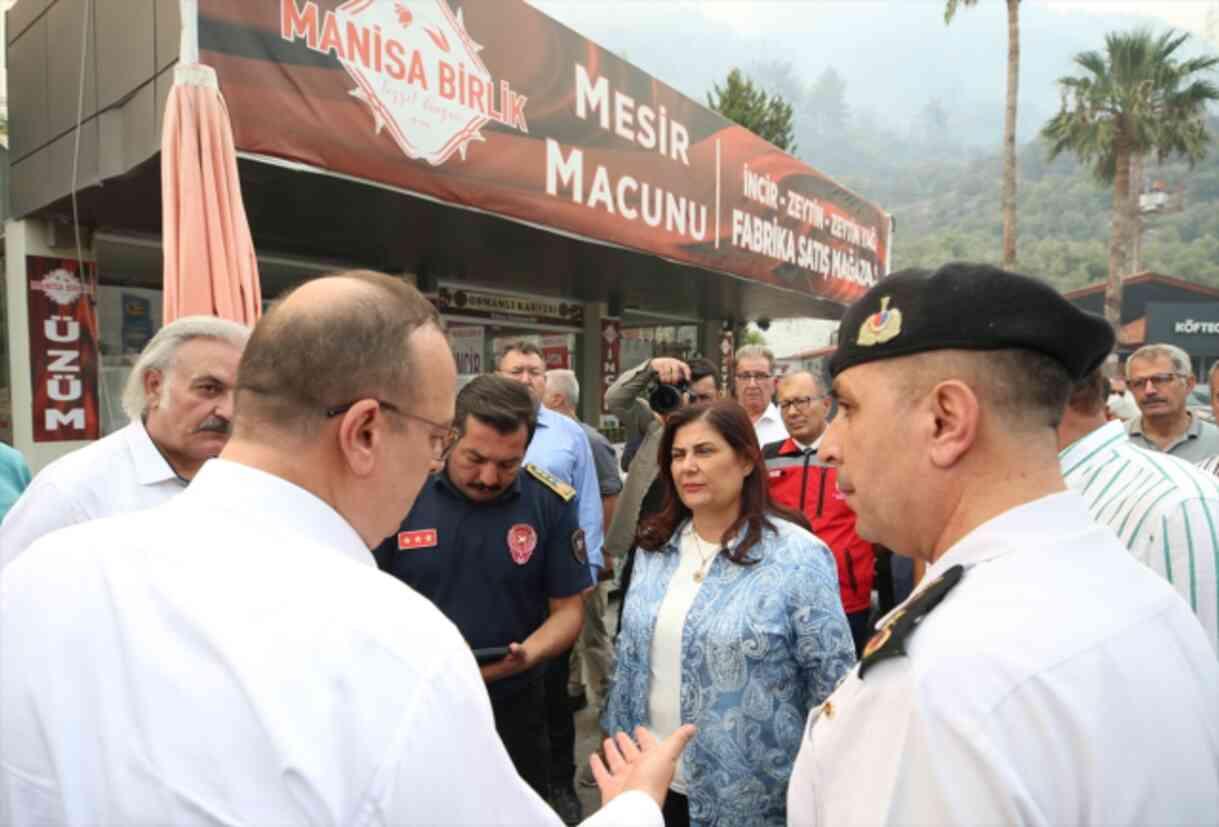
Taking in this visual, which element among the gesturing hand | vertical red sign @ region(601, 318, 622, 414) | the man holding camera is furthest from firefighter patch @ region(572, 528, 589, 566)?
vertical red sign @ region(601, 318, 622, 414)

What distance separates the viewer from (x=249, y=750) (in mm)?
833

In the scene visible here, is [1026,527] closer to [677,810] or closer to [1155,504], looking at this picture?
[1155,504]

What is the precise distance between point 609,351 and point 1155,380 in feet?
22.2

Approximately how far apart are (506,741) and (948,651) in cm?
214

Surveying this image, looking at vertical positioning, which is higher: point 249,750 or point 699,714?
point 249,750

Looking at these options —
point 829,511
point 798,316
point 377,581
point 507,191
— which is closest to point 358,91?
point 507,191

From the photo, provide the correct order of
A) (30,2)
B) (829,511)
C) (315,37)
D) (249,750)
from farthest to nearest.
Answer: (30,2) → (315,37) → (829,511) → (249,750)

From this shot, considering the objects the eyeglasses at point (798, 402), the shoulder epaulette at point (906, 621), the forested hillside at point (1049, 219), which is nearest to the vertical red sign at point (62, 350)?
the eyeglasses at point (798, 402)

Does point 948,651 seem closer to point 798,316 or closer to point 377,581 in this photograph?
point 377,581

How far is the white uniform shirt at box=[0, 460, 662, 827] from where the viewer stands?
829mm

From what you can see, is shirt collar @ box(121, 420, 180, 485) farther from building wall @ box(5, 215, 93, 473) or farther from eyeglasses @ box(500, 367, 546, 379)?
building wall @ box(5, 215, 93, 473)

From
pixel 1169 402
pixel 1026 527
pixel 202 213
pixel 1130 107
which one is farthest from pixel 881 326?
pixel 1130 107

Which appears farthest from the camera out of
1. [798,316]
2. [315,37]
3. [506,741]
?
[798,316]

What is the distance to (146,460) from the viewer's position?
221 centimetres
